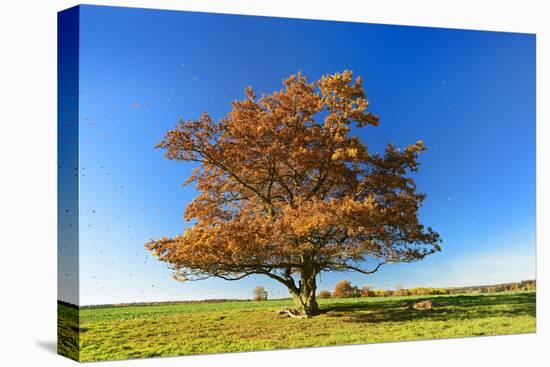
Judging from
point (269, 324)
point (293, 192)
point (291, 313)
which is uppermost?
point (293, 192)

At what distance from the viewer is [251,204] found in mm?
12281

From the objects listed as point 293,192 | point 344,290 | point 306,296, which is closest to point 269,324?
point 306,296

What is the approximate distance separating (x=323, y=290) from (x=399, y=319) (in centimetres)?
120

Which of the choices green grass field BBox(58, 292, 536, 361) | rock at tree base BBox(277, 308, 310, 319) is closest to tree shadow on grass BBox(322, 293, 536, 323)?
green grass field BBox(58, 292, 536, 361)

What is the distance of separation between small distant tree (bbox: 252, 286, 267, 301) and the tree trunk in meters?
0.45

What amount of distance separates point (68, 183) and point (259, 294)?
296 centimetres

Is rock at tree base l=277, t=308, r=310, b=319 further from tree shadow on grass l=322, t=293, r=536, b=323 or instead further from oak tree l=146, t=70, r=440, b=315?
tree shadow on grass l=322, t=293, r=536, b=323

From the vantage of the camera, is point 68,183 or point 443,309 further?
point 443,309

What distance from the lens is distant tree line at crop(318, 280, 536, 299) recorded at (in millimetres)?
12609

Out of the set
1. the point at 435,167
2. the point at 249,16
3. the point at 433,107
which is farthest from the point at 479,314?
the point at 249,16

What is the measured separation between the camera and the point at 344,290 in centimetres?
1262

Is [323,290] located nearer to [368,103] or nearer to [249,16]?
[368,103]

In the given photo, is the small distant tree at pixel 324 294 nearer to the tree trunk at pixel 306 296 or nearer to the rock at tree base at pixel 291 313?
the tree trunk at pixel 306 296

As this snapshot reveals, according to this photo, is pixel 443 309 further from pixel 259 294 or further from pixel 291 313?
pixel 259 294
